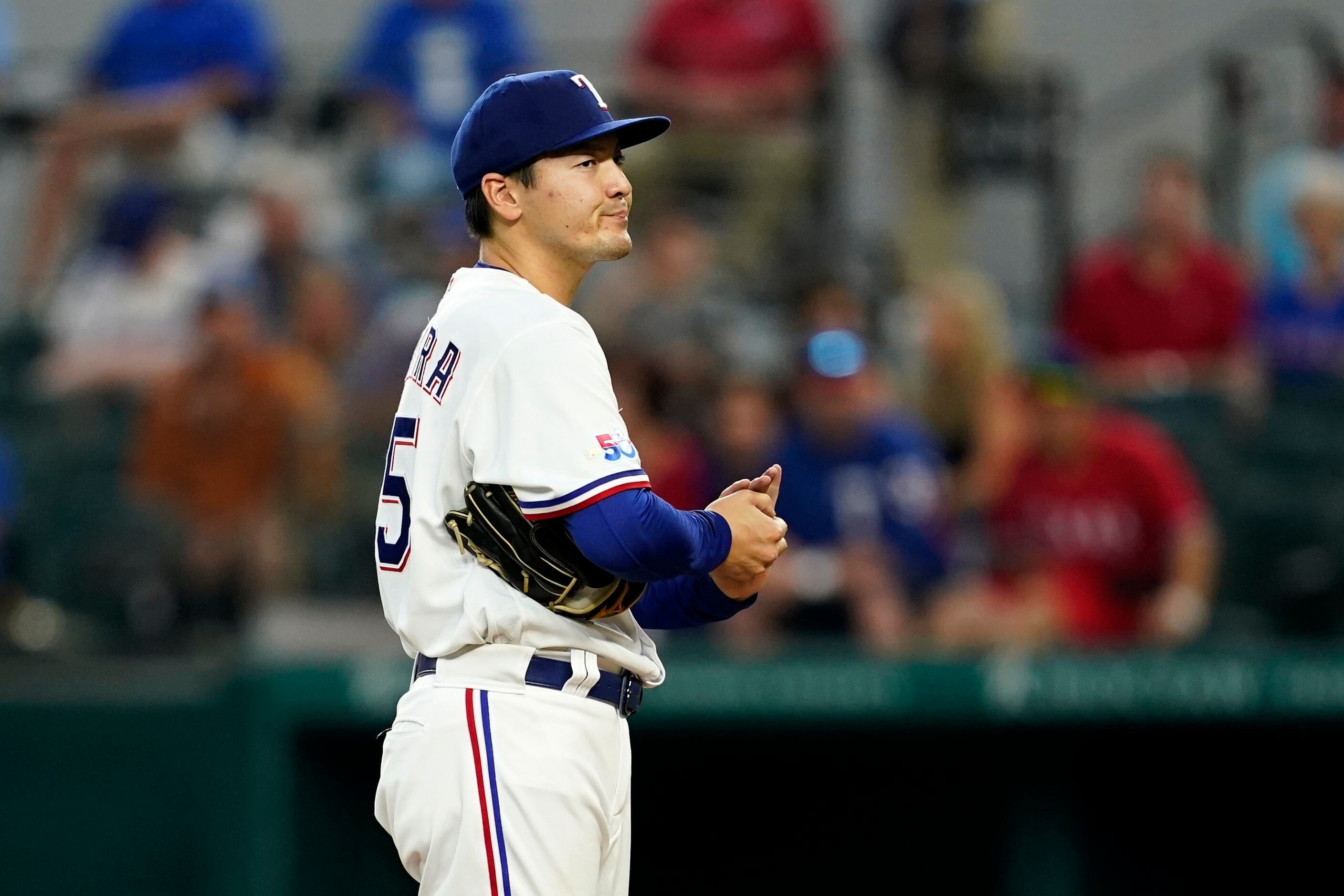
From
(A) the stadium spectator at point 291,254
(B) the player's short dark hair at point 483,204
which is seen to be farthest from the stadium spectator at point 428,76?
(B) the player's short dark hair at point 483,204

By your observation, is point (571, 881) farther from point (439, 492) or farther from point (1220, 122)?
point (1220, 122)

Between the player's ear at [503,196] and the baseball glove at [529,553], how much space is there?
390 millimetres

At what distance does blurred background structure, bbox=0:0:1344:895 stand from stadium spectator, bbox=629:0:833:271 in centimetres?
1

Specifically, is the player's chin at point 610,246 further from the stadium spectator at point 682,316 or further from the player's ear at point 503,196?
the stadium spectator at point 682,316

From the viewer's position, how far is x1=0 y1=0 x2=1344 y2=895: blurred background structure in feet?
18.6

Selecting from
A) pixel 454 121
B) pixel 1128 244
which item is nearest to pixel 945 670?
pixel 1128 244

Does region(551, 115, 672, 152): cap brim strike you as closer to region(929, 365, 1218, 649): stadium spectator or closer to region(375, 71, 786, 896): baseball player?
region(375, 71, 786, 896): baseball player

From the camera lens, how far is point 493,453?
8.61 ft

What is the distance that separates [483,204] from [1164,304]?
4.48m

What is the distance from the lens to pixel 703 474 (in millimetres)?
5906

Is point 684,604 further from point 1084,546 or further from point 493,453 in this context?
point 1084,546

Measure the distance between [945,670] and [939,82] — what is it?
291 cm

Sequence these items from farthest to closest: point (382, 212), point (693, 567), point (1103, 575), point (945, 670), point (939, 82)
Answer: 1. point (939, 82)
2. point (382, 212)
3. point (1103, 575)
4. point (945, 670)
5. point (693, 567)

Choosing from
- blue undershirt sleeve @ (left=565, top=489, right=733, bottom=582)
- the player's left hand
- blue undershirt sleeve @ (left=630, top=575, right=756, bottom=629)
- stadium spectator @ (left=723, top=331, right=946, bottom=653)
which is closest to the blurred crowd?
stadium spectator @ (left=723, top=331, right=946, bottom=653)
